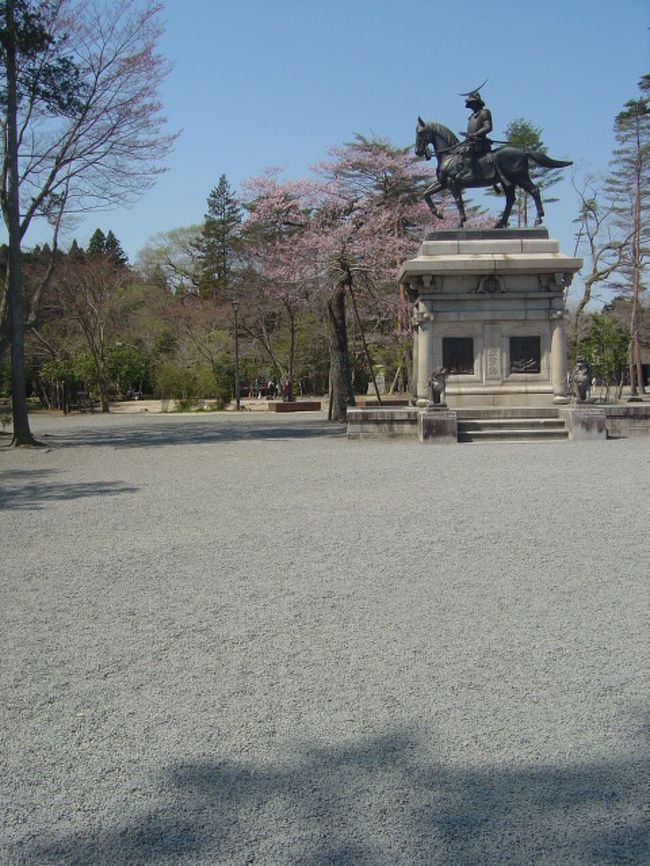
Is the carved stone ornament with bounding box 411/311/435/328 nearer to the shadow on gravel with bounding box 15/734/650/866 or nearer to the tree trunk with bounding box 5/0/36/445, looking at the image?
the tree trunk with bounding box 5/0/36/445

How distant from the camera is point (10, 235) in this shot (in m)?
17.5

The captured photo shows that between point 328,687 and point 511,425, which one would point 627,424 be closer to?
point 511,425

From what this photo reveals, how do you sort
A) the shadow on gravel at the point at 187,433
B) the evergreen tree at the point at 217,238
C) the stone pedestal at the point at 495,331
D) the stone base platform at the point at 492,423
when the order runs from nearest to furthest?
the stone base platform at the point at 492,423 < the stone pedestal at the point at 495,331 < the shadow on gravel at the point at 187,433 < the evergreen tree at the point at 217,238

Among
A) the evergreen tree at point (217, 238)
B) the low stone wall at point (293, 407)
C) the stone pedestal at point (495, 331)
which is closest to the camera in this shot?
the stone pedestal at point (495, 331)

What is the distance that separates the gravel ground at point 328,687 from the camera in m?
2.54

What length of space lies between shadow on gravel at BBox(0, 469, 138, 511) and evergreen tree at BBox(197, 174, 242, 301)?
3997 cm

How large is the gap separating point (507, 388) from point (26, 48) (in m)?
12.0

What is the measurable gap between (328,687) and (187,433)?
1779cm

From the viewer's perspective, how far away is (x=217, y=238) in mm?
58844

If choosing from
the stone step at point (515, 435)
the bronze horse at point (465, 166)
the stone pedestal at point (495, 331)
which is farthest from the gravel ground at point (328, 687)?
the bronze horse at point (465, 166)

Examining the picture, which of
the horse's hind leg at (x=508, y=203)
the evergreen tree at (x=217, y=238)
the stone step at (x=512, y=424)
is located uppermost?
the evergreen tree at (x=217, y=238)

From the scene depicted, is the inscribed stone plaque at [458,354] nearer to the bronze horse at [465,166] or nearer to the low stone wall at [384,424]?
the low stone wall at [384,424]

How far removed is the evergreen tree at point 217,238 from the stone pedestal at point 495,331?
35038 mm

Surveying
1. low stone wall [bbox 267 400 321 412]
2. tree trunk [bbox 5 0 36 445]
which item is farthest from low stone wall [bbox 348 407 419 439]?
low stone wall [bbox 267 400 321 412]
